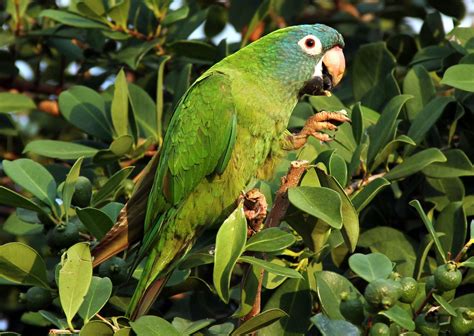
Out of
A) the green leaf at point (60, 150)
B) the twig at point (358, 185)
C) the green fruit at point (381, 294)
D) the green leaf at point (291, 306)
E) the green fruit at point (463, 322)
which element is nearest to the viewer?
the green fruit at point (381, 294)

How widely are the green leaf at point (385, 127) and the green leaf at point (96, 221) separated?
2.79 feet

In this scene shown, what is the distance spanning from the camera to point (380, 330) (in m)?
1.86

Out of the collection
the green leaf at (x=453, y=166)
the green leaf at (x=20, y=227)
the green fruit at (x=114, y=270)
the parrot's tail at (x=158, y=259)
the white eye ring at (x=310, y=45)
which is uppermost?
the white eye ring at (x=310, y=45)

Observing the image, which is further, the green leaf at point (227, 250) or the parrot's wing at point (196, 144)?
the parrot's wing at point (196, 144)

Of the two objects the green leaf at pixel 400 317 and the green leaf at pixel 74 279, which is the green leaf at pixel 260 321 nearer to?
the green leaf at pixel 400 317

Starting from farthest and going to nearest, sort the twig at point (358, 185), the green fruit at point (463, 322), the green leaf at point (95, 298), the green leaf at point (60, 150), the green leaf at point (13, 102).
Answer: the green leaf at point (13, 102) < the green leaf at point (60, 150) < the twig at point (358, 185) < the green leaf at point (95, 298) < the green fruit at point (463, 322)

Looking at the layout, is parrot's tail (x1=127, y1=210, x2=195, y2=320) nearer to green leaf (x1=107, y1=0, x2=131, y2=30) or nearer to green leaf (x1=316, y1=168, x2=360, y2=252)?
green leaf (x1=316, y1=168, x2=360, y2=252)

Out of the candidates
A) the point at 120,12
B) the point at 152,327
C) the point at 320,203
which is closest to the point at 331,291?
the point at 320,203

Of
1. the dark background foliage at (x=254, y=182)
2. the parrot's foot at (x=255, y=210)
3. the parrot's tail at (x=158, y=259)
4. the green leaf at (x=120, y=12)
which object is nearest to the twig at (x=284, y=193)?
the dark background foliage at (x=254, y=182)

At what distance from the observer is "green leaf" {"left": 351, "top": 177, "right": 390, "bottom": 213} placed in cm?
221

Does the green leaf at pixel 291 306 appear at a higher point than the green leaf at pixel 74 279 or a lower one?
lower

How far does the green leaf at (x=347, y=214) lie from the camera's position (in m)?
2.05

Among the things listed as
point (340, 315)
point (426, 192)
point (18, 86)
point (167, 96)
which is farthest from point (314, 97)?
point (18, 86)

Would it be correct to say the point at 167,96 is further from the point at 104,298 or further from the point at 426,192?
the point at 104,298
